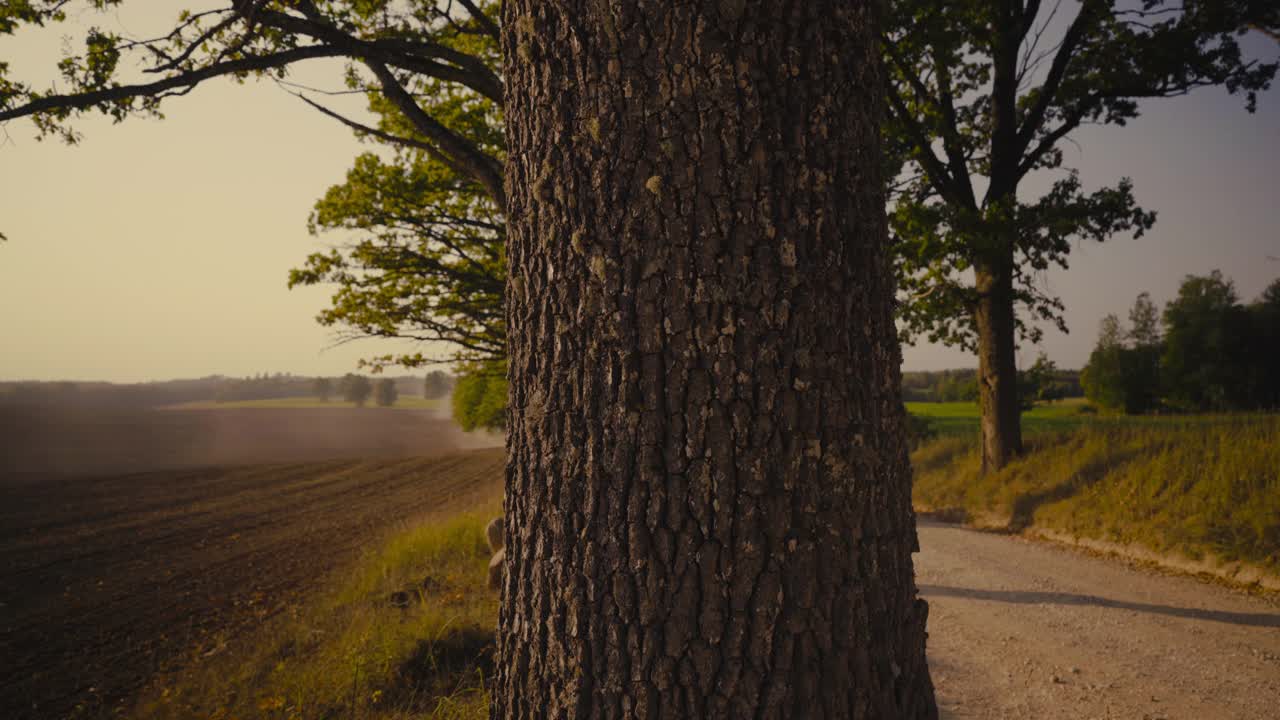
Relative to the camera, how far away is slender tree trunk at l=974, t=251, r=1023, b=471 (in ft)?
34.4

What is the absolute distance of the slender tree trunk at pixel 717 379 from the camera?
4.83ft

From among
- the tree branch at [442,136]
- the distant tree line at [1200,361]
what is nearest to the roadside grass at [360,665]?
the tree branch at [442,136]

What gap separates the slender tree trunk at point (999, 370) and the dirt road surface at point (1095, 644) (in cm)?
385

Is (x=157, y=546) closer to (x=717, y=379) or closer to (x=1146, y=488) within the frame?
(x=717, y=379)

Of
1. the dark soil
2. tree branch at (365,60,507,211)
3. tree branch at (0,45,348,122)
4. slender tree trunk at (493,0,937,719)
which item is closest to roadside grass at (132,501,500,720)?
the dark soil

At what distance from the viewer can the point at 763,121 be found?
150 centimetres

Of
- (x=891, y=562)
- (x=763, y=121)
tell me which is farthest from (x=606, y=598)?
(x=763, y=121)

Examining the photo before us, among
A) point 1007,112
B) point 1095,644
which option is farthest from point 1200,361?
point 1095,644

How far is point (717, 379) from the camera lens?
1474mm

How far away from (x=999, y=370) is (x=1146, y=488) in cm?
325

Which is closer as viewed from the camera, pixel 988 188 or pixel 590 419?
pixel 590 419

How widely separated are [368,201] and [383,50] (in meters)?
5.03

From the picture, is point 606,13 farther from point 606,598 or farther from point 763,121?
point 606,598

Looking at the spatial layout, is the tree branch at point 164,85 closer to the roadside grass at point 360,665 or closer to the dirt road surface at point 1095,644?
the roadside grass at point 360,665
